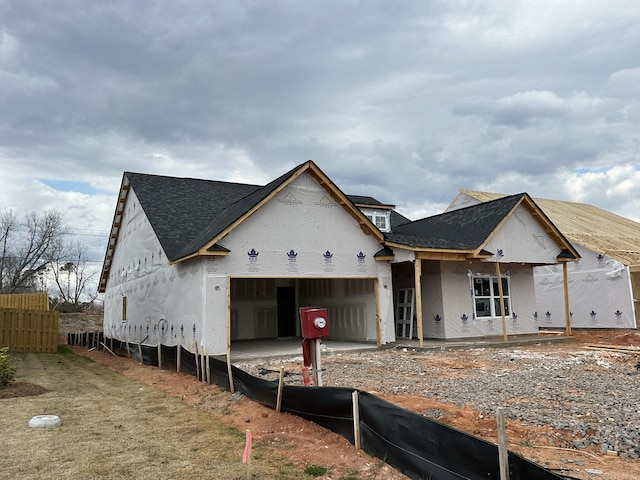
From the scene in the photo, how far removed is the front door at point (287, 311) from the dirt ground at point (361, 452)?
1201 cm

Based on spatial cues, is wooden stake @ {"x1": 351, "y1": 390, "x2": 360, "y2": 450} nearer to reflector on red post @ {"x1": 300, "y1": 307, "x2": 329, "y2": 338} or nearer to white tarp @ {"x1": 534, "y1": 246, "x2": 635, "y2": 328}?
reflector on red post @ {"x1": 300, "y1": 307, "x2": 329, "y2": 338}

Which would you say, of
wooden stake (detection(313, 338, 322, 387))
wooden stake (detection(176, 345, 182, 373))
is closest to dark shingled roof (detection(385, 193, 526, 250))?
wooden stake (detection(176, 345, 182, 373))

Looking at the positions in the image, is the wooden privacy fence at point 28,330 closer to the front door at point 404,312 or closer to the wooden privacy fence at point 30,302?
the wooden privacy fence at point 30,302

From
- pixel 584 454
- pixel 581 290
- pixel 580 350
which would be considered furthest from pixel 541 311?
pixel 584 454

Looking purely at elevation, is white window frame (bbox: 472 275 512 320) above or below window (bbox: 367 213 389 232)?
below

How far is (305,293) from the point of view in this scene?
2175cm

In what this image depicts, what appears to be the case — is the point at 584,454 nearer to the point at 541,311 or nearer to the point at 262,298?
the point at 262,298

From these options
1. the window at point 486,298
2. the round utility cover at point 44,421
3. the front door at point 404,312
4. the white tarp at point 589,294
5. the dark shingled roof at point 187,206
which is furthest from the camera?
the white tarp at point 589,294

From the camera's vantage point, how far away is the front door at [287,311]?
2220 cm

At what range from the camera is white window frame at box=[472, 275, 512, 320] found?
1844cm

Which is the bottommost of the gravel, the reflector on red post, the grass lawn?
the grass lawn

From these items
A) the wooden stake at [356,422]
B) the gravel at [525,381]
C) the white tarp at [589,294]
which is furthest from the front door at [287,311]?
the wooden stake at [356,422]

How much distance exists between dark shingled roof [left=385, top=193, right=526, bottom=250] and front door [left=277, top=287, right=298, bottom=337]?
20.1ft

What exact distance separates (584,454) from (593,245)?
21623 millimetres
